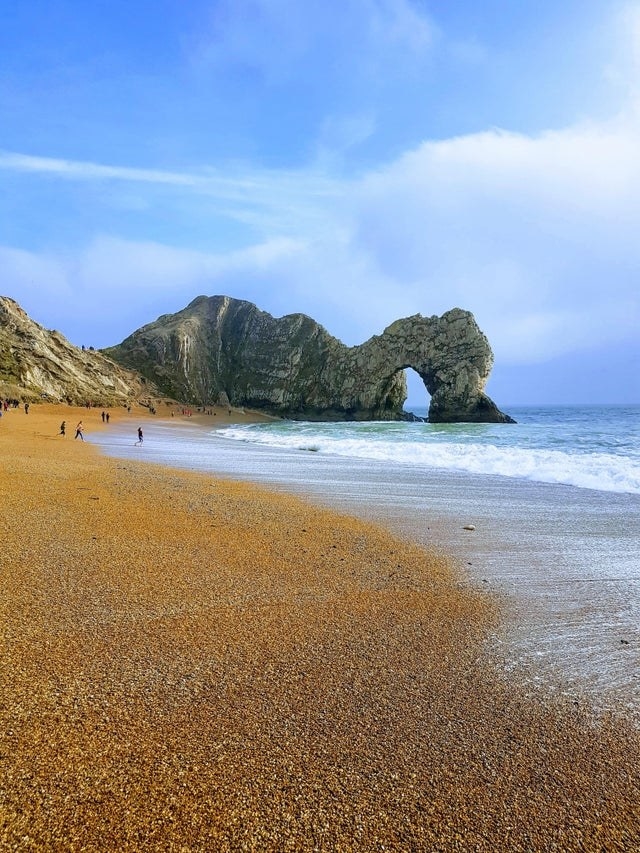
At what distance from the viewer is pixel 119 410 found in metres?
61.7

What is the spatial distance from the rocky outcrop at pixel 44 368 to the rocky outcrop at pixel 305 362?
19.2 m

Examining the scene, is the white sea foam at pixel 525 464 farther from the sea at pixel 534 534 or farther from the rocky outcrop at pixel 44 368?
the rocky outcrop at pixel 44 368

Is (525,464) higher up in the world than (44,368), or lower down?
lower down

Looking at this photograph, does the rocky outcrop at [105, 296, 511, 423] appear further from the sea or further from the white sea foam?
the sea

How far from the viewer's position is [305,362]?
90438mm

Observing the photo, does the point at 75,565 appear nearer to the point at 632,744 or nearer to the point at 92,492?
the point at 92,492

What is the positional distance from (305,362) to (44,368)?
45.6m

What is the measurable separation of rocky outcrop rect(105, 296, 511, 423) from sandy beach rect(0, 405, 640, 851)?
67.5m

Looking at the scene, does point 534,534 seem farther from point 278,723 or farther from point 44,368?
point 44,368

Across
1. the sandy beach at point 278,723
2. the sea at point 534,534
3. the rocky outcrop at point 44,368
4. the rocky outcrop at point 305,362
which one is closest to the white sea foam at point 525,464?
the sea at point 534,534

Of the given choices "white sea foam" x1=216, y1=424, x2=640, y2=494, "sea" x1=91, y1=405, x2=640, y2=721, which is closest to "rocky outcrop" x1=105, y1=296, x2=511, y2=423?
"white sea foam" x1=216, y1=424, x2=640, y2=494

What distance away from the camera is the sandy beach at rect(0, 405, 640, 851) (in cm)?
204

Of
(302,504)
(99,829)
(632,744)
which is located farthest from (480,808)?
(302,504)

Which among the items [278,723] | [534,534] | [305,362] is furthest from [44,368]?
[278,723]
